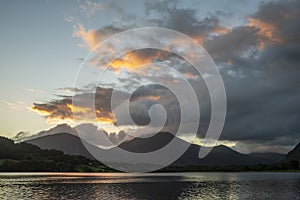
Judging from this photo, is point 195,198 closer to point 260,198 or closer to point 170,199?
point 170,199

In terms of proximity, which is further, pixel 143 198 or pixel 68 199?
pixel 143 198

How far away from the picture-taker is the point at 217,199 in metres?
90.6

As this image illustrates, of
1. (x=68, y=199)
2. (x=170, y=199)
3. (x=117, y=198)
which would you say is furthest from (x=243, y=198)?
(x=68, y=199)

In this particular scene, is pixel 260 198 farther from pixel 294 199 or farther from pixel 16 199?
pixel 16 199

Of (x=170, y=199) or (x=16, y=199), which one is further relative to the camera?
(x=170, y=199)

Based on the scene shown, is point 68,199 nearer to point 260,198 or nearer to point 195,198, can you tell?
point 195,198

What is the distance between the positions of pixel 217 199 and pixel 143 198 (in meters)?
21.4

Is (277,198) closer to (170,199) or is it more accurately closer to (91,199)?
(170,199)

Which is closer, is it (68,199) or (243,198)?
(68,199)

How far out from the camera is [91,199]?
87.8 m

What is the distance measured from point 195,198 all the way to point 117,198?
23031 mm

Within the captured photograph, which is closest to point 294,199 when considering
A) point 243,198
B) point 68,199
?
point 243,198

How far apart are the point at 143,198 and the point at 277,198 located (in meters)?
38.7

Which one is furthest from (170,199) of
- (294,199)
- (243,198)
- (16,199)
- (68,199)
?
(16,199)
